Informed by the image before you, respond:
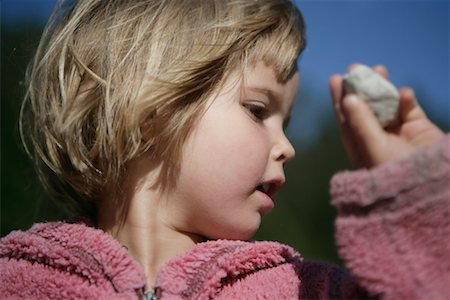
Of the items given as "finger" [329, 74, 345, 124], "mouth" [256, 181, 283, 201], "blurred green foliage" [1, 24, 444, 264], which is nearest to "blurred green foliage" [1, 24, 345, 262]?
"blurred green foliage" [1, 24, 444, 264]

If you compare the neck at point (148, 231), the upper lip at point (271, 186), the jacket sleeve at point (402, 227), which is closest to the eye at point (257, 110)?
the upper lip at point (271, 186)

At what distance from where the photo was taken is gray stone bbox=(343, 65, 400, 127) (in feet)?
3.07

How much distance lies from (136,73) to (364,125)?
19.9 inches

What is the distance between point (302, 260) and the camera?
1.21 metres

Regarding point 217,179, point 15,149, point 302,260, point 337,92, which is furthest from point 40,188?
point 15,149

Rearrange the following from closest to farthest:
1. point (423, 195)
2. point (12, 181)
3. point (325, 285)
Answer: point (423, 195) → point (325, 285) → point (12, 181)

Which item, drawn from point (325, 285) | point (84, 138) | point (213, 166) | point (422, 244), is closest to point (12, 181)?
point (84, 138)

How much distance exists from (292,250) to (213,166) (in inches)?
8.9

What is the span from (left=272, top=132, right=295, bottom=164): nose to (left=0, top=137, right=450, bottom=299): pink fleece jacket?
0.17 metres

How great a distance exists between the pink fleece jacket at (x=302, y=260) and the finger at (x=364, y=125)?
4 cm

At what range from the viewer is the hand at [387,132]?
93cm

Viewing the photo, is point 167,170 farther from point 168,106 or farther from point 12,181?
point 12,181

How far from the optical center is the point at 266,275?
1170 mm

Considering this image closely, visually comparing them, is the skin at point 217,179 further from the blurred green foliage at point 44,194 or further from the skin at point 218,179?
the blurred green foliage at point 44,194
